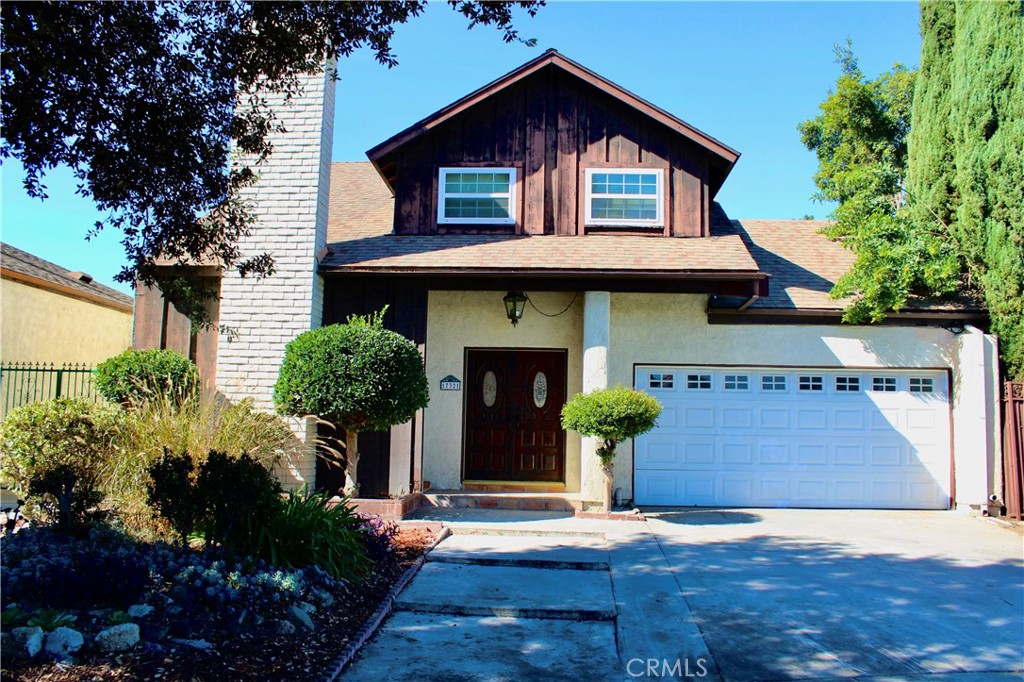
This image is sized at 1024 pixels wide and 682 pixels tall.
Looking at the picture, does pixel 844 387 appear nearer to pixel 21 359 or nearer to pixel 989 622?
pixel 989 622

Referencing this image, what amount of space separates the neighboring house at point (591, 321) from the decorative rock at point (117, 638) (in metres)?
6.28

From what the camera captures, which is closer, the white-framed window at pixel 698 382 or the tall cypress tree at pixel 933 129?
the white-framed window at pixel 698 382

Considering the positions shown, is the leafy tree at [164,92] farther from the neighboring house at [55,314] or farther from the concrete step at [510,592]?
the neighboring house at [55,314]

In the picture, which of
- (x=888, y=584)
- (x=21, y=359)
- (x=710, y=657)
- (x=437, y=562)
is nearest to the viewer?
(x=710, y=657)

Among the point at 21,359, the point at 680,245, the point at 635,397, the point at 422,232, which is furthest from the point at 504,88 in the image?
the point at 21,359

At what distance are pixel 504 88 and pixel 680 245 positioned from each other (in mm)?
3914

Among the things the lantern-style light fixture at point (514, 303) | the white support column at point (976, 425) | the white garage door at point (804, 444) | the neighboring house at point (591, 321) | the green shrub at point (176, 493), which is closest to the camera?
the green shrub at point (176, 493)

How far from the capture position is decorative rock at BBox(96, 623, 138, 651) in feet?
14.3

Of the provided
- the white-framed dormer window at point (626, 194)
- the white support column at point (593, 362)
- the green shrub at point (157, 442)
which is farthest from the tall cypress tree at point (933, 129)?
the green shrub at point (157, 442)

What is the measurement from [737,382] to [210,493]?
28.4ft

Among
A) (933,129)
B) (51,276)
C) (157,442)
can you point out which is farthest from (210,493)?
(51,276)

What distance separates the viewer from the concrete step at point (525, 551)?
7.61 metres

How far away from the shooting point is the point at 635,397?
1006cm

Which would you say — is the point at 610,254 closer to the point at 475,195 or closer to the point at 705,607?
the point at 475,195
